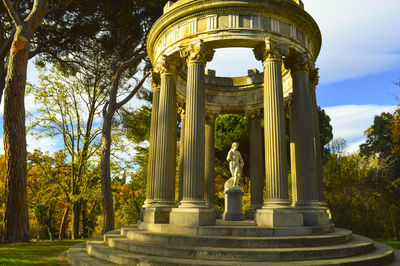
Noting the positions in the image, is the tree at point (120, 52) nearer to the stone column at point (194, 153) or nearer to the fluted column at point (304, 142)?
the stone column at point (194, 153)

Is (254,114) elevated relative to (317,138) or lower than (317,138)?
elevated

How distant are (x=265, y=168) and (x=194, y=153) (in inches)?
174

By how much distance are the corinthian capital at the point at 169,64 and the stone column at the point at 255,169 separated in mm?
8899

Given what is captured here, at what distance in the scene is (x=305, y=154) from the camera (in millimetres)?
15719

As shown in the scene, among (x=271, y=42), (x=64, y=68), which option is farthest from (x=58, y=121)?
(x=271, y=42)

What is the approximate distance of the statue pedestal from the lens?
17906 millimetres

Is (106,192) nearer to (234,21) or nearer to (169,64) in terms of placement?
(169,64)

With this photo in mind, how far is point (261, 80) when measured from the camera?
24.1m

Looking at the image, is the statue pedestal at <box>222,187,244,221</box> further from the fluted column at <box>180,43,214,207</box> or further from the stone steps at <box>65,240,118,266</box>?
the stone steps at <box>65,240,118,266</box>

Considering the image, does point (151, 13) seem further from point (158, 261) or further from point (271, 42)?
point (158, 261)

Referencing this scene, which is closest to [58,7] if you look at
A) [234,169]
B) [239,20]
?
[239,20]

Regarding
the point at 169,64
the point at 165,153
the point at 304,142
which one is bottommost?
the point at 165,153

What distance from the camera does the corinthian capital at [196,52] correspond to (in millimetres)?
15299

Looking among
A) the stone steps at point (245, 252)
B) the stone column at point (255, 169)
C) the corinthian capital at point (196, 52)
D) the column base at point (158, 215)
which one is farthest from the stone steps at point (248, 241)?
the stone column at point (255, 169)
